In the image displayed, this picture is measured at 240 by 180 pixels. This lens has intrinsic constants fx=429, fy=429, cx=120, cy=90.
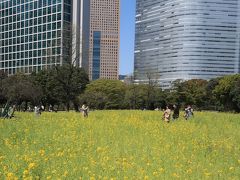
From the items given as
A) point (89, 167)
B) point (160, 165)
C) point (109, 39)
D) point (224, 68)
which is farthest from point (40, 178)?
point (109, 39)

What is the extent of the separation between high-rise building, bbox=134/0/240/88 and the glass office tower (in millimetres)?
41023

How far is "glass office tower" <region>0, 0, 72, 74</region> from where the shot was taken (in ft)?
368

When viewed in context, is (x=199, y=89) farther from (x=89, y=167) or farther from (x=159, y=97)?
(x=89, y=167)

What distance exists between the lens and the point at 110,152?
957 centimetres

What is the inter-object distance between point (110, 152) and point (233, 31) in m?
143

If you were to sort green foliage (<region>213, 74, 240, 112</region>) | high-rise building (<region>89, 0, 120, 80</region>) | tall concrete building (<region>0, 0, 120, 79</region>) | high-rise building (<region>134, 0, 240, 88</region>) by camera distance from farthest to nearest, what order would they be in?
high-rise building (<region>89, 0, 120, 80</region>)
high-rise building (<region>134, 0, 240, 88</region>)
tall concrete building (<region>0, 0, 120, 79</region>)
green foliage (<region>213, 74, 240, 112</region>)

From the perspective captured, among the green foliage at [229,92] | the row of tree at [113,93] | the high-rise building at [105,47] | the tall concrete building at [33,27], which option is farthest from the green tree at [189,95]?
the high-rise building at [105,47]

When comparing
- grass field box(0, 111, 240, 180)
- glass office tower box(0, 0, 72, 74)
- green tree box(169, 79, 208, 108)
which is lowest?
grass field box(0, 111, 240, 180)

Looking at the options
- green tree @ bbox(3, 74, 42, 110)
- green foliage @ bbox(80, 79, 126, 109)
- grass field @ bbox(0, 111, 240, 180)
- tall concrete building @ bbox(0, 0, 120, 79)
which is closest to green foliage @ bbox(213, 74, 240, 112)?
green foliage @ bbox(80, 79, 126, 109)

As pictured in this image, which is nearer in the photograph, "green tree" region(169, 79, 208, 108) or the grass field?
the grass field

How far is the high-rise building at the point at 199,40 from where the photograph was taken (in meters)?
143

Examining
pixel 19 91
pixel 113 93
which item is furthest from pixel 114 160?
pixel 113 93

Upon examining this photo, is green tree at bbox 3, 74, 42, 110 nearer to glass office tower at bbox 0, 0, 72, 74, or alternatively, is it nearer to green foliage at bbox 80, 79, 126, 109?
green foliage at bbox 80, 79, 126, 109

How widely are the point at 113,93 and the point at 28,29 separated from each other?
48918 millimetres
